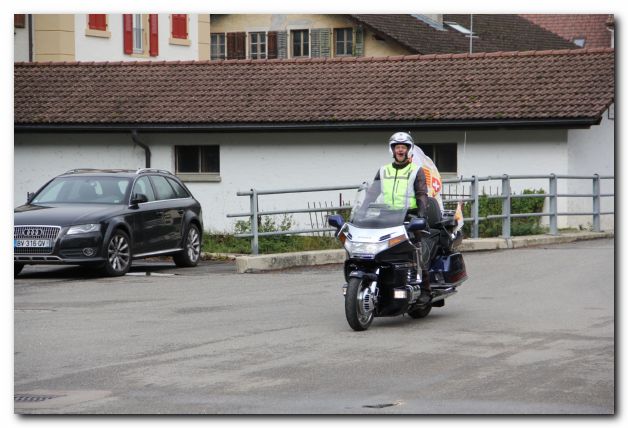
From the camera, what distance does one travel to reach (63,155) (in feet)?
101

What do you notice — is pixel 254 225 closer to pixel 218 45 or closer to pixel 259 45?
pixel 218 45

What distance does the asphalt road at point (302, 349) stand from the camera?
900cm

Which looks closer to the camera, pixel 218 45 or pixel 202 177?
pixel 202 177

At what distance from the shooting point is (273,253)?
66.9 feet

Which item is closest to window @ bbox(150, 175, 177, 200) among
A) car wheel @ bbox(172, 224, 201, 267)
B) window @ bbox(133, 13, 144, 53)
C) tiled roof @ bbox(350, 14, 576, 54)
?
car wheel @ bbox(172, 224, 201, 267)

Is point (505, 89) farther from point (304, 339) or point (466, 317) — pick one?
point (304, 339)

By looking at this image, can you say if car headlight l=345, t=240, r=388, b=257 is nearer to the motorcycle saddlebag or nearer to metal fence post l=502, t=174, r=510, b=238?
the motorcycle saddlebag

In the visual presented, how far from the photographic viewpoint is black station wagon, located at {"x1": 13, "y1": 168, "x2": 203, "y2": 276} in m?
18.1

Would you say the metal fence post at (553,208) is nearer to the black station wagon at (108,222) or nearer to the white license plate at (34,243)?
the black station wagon at (108,222)

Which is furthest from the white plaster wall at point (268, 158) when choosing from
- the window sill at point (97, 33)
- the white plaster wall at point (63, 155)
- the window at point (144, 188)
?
the window at point (144, 188)

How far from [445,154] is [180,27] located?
27.2ft

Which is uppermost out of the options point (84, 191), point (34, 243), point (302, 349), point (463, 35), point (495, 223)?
point (463, 35)

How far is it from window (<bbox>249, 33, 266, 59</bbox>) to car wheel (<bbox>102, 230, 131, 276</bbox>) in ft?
71.5

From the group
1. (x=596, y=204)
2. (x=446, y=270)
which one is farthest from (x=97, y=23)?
(x=446, y=270)
